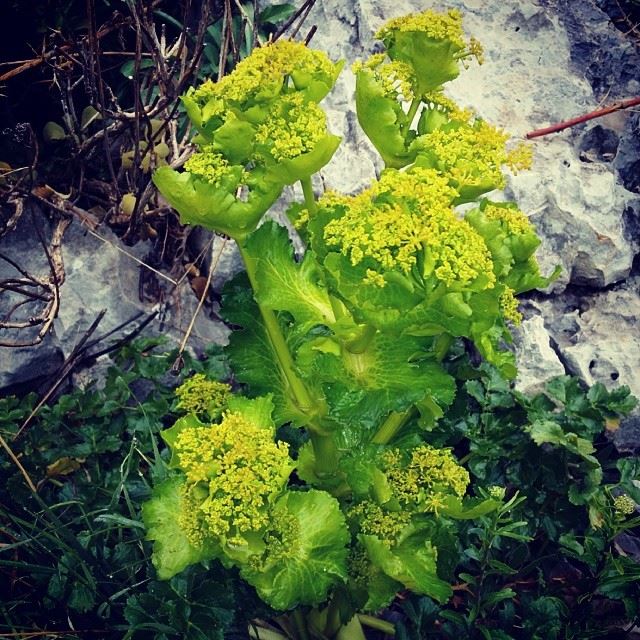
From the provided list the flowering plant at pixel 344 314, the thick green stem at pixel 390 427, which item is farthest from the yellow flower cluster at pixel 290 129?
the thick green stem at pixel 390 427

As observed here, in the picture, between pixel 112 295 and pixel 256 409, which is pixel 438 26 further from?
pixel 112 295

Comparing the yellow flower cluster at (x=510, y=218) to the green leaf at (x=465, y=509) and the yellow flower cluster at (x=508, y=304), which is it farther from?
the green leaf at (x=465, y=509)

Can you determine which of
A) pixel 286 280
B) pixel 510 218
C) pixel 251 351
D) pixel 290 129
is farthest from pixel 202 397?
pixel 510 218

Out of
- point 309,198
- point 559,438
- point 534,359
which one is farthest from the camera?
point 534,359

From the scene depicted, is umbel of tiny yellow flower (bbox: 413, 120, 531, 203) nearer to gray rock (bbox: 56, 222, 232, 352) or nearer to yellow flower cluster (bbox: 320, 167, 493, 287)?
yellow flower cluster (bbox: 320, 167, 493, 287)

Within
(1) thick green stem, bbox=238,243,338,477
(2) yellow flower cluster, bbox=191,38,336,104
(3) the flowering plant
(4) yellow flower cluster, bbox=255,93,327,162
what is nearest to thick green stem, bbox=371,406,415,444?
(3) the flowering plant

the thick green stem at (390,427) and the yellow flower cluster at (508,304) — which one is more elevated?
the yellow flower cluster at (508,304)

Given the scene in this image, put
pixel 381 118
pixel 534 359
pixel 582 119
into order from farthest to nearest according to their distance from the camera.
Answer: pixel 582 119, pixel 534 359, pixel 381 118
